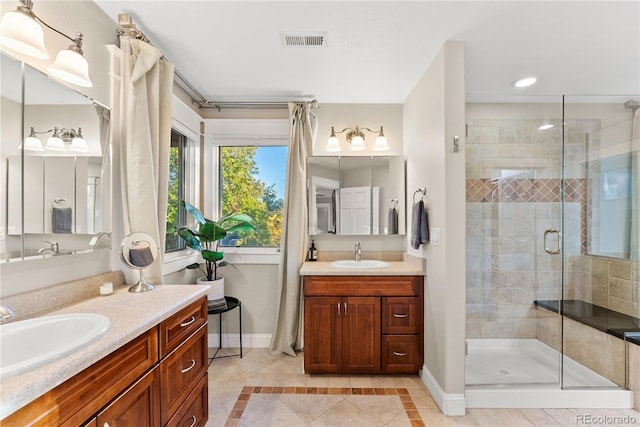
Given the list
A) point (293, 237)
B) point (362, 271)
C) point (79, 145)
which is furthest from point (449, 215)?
point (79, 145)

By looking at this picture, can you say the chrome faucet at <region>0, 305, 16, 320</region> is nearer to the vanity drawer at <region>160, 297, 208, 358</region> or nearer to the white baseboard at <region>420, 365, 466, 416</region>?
the vanity drawer at <region>160, 297, 208, 358</region>

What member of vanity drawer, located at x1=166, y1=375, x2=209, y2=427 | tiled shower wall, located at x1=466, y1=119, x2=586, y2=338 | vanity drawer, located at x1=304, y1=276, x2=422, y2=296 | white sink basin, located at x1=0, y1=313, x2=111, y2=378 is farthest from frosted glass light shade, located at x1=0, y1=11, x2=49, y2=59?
tiled shower wall, located at x1=466, y1=119, x2=586, y2=338

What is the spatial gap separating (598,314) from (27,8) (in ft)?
13.1

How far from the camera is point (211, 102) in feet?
9.46

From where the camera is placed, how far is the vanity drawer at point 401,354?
233cm

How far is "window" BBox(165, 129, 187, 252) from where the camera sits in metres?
2.64

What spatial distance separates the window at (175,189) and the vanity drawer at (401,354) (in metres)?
2.05

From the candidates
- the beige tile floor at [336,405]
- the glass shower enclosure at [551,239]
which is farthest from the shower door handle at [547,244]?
the beige tile floor at [336,405]

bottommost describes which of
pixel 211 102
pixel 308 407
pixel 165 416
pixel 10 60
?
pixel 308 407

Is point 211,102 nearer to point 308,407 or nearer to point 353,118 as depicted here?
point 353,118

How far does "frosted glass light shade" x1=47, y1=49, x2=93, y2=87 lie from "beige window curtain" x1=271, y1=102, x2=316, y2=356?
1.66 m

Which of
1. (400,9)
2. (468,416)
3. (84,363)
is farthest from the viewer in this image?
(468,416)

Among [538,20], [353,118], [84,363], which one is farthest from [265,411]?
[538,20]

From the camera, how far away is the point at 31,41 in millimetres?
1133
